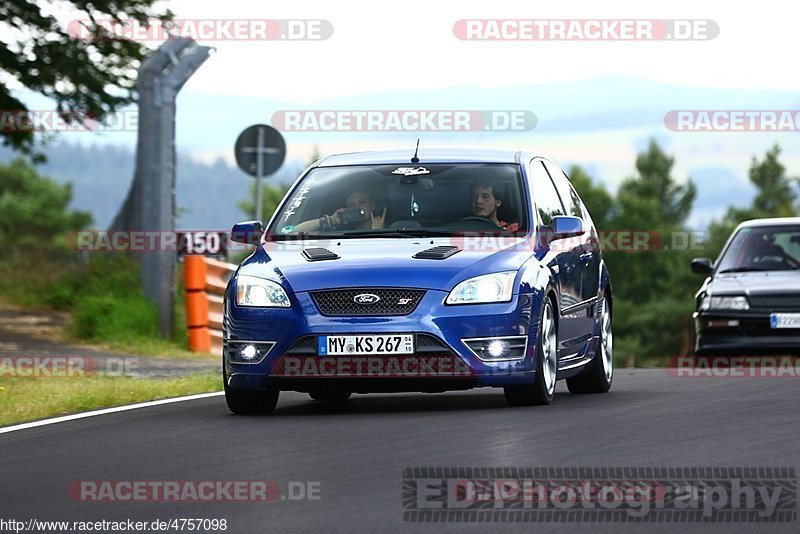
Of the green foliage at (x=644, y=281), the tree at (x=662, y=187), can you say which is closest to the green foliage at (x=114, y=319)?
the green foliage at (x=644, y=281)

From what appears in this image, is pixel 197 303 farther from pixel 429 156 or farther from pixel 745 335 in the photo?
pixel 429 156

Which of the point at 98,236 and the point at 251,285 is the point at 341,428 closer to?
the point at 251,285

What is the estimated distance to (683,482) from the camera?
801 centimetres

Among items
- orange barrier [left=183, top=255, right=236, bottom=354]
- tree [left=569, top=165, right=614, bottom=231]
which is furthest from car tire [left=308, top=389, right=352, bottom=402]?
tree [left=569, top=165, right=614, bottom=231]

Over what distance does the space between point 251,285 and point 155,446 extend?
6.36 feet

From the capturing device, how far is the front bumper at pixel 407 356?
11.1m

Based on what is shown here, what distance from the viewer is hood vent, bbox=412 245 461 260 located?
11469mm

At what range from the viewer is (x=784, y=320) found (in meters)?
18.3

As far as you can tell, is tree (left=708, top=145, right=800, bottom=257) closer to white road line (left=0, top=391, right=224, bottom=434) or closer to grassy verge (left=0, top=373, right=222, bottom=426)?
grassy verge (left=0, top=373, right=222, bottom=426)

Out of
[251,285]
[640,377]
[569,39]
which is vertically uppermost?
[569,39]

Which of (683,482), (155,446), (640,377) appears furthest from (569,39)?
(683,482)

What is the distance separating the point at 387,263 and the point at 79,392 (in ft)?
10.6

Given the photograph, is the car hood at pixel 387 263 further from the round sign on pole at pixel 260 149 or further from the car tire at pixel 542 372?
the round sign on pole at pixel 260 149

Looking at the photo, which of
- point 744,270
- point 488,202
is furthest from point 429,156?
point 744,270
